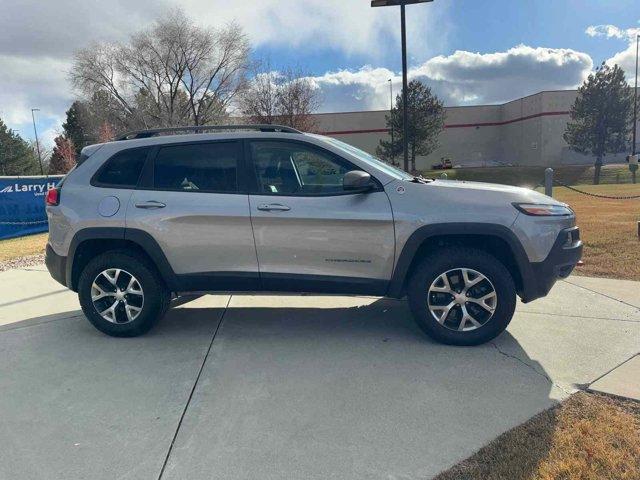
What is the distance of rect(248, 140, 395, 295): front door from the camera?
376 cm

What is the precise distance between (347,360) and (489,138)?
62.1 metres

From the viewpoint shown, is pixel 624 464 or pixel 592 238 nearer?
pixel 624 464

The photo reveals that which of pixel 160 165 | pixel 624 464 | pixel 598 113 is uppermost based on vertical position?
pixel 598 113

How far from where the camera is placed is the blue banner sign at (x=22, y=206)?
41.6ft

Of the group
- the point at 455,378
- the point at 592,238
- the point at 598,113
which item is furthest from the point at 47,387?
the point at 598,113

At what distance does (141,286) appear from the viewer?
4.13 metres

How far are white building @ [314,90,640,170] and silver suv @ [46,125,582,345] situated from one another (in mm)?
48872

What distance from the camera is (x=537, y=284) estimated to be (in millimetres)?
3686

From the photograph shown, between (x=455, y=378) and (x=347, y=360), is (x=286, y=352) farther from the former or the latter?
(x=455, y=378)

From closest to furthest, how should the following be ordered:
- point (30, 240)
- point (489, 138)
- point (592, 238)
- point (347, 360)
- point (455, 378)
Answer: point (455, 378), point (347, 360), point (592, 238), point (30, 240), point (489, 138)

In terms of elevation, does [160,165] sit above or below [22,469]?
above

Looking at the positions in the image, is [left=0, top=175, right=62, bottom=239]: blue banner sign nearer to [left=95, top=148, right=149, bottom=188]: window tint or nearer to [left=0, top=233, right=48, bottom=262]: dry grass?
[left=0, top=233, right=48, bottom=262]: dry grass

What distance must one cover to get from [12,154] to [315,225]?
68094 millimetres

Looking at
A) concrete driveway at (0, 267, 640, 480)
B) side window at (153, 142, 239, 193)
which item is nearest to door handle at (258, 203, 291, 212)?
side window at (153, 142, 239, 193)
